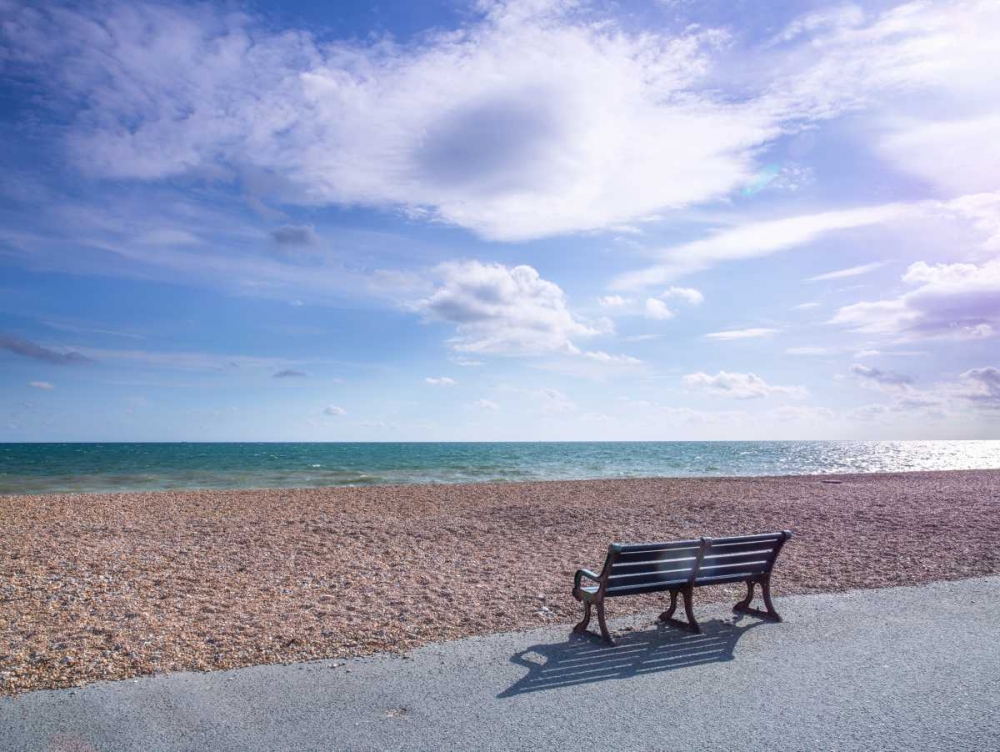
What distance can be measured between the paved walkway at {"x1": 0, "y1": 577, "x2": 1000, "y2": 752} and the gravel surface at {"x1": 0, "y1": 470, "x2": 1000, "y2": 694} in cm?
58

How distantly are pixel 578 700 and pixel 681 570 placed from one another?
1.90m

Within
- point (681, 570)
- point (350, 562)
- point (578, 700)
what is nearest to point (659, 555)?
point (681, 570)

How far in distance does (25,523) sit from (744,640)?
13.6 meters

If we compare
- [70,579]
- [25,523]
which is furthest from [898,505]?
[25,523]

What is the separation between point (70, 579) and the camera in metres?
8.24

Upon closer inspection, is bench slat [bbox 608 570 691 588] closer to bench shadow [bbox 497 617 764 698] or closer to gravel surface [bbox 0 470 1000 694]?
bench shadow [bbox 497 617 764 698]

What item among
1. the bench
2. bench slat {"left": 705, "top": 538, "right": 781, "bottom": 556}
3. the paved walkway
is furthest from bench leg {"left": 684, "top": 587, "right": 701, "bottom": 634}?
bench slat {"left": 705, "top": 538, "right": 781, "bottom": 556}

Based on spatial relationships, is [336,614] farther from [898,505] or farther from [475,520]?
[898,505]

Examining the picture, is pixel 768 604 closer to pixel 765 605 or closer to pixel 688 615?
pixel 765 605

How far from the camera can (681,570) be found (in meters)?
6.08

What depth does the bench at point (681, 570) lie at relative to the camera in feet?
19.1

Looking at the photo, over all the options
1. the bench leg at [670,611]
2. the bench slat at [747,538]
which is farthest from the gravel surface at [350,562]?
the bench slat at [747,538]

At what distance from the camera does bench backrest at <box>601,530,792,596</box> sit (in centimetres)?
584

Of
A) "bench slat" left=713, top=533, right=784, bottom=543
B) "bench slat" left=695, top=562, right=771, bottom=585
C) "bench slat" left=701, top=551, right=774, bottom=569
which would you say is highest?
"bench slat" left=713, top=533, right=784, bottom=543
